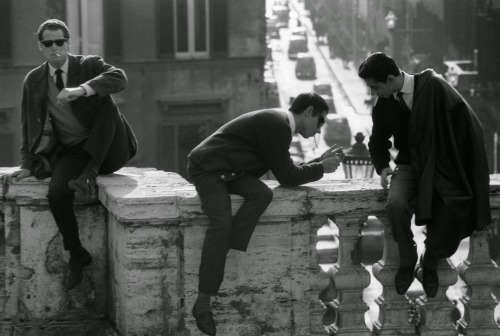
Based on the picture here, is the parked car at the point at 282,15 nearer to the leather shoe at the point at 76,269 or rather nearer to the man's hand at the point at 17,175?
the man's hand at the point at 17,175

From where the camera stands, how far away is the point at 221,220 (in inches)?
264

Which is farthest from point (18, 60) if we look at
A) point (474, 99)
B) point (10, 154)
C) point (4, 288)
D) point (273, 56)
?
point (273, 56)

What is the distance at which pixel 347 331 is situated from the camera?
22.9ft

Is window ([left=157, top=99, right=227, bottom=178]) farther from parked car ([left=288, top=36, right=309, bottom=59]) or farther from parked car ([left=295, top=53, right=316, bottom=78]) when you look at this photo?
parked car ([left=288, top=36, right=309, bottom=59])

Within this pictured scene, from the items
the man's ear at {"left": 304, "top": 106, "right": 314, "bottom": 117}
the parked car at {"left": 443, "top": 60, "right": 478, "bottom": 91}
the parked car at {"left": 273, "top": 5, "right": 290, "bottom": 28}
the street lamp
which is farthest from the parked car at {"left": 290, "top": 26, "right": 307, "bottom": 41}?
the man's ear at {"left": 304, "top": 106, "right": 314, "bottom": 117}

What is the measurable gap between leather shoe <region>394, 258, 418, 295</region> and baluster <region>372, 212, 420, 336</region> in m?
0.09

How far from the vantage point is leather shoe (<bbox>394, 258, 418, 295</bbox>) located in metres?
6.89

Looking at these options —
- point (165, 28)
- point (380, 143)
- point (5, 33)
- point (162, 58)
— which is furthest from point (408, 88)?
point (162, 58)

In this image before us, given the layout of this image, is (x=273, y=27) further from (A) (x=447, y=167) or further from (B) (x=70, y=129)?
(A) (x=447, y=167)

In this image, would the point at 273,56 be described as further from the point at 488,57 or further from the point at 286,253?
the point at 286,253

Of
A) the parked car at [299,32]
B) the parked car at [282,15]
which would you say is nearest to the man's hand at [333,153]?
the parked car at [299,32]

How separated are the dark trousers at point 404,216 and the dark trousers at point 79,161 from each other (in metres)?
1.58

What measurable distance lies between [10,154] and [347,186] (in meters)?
25.1

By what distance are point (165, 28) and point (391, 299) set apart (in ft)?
86.2
